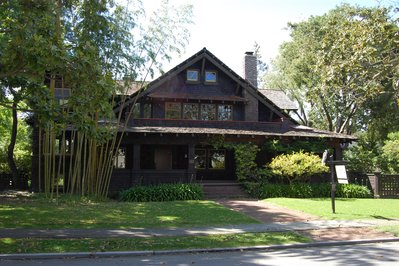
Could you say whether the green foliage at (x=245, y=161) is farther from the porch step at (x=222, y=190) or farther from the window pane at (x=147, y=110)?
the window pane at (x=147, y=110)

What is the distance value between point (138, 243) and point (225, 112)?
17.8m

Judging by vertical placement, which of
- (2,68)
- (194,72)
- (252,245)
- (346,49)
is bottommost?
(252,245)

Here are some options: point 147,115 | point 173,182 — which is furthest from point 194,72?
point 173,182

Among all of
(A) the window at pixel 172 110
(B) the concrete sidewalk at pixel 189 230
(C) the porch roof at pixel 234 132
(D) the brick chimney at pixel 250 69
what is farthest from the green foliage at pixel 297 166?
(D) the brick chimney at pixel 250 69

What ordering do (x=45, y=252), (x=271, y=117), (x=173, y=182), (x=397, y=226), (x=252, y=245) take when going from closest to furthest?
(x=45, y=252) < (x=252, y=245) < (x=397, y=226) < (x=173, y=182) < (x=271, y=117)

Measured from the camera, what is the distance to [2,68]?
35.5 ft

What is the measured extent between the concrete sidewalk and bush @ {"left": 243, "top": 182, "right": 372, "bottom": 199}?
8.15 m

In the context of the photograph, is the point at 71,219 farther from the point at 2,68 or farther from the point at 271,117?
the point at 271,117

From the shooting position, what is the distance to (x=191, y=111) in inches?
1042

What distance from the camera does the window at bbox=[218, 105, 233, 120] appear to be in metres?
27.0

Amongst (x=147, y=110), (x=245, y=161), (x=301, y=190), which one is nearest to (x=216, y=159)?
(x=245, y=161)

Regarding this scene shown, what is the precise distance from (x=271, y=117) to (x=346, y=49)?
13845 millimetres

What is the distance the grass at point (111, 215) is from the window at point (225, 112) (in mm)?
10274

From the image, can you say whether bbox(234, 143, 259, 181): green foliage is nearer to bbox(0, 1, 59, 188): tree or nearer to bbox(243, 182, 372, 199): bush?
bbox(243, 182, 372, 199): bush
